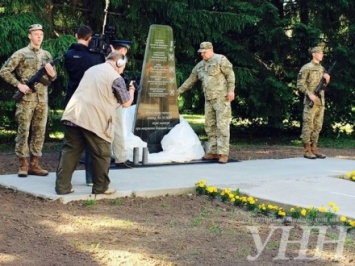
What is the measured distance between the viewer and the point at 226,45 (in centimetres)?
1688

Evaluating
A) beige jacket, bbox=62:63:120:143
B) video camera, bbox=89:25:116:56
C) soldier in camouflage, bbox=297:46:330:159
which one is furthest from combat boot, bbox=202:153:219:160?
beige jacket, bbox=62:63:120:143

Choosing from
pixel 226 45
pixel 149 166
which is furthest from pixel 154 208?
pixel 226 45

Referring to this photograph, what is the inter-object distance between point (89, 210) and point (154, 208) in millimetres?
780

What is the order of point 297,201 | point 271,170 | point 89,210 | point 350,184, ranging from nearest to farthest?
point 89,210 < point 297,201 < point 350,184 < point 271,170

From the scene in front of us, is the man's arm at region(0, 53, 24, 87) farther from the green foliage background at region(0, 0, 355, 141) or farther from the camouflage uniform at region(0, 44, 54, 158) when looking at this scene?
the green foliage background at region(0, 0, 355, 141)

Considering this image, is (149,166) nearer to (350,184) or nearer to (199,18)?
(350,184)

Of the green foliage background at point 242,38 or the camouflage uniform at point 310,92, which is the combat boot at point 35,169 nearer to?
the green foliage background at point 242,38

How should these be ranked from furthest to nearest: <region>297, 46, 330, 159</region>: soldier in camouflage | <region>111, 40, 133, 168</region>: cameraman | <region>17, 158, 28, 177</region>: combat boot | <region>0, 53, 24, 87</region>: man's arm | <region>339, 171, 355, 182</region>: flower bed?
<region>297, 46, 330, 159</region>: soldier in camouflage
<region>339, 171, 355, 182</region>: flower bed
<region>111, 40, 133, 168</region>: cameraman
<region>17, 158, 28, 177</region>: combat boot
<region>0, 53, 24, 87</region>: man's arm

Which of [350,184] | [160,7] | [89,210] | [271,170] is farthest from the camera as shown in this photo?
[160,7]

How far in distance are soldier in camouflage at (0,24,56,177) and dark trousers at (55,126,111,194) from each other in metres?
1.47
